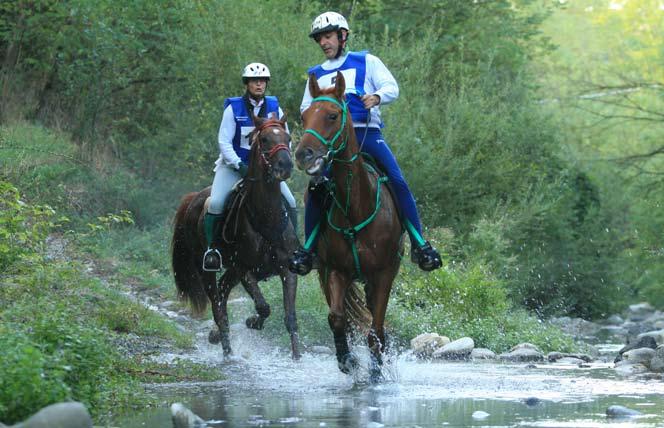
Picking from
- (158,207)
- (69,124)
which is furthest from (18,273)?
(69,124)

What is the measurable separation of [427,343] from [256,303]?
2.71 metres

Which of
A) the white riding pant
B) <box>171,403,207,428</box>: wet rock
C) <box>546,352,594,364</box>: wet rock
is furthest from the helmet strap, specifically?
<box>546,352,594,364</box>: wet rock

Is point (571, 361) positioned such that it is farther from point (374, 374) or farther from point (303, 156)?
point (303, 156)

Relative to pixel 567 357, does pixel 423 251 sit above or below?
above

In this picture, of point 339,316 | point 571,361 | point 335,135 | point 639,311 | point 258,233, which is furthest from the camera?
point 639,311

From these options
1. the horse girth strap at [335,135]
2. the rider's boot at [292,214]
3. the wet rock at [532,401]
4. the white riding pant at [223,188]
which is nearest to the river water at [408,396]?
the wet rock at [532,401]

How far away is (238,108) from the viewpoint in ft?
44.5

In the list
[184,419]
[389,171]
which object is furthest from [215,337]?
[184,419]

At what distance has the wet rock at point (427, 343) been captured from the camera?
49.3 feet

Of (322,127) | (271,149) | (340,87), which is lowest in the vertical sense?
(271,149)

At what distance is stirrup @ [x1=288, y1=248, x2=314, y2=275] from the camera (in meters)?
10.9

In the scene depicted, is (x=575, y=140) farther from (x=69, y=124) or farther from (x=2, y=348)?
(x=2, y=348)

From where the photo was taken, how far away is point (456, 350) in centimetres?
1476

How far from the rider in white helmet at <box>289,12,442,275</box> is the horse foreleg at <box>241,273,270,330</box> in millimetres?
2645
